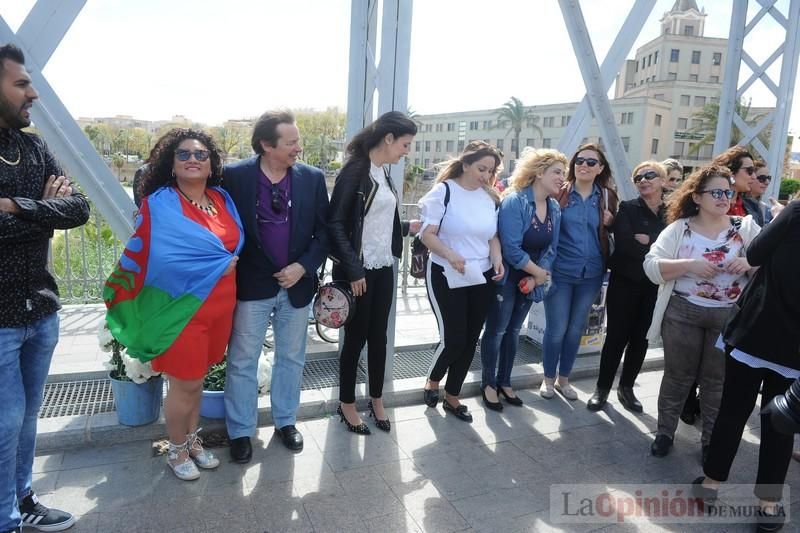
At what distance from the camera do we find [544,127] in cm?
7031

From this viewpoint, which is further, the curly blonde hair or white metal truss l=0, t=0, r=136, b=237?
the curly blonde hair

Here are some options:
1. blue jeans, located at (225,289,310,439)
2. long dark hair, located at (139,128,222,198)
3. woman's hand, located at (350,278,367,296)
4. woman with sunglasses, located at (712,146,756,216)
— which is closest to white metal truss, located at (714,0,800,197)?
woman with sunglasses, located at (712,146,756,216)

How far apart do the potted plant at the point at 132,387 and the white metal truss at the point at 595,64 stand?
3888 millimetres

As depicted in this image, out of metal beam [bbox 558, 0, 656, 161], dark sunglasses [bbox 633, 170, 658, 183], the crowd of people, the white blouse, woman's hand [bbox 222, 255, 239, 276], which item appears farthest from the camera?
metal beam [bbox 558, 0, 656, 161]

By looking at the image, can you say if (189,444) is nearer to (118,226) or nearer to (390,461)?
(390,461)

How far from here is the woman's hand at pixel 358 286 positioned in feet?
10.7

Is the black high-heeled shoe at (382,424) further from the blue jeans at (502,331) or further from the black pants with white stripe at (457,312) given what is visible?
the blue jeans at (502,331)

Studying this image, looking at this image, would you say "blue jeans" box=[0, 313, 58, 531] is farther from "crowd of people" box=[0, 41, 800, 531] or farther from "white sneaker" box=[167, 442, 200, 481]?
"white sneaker" box=[167, 442, 200, 481]

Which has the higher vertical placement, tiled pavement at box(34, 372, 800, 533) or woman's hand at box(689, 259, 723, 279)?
woman's hand at box(689, 259, 723, 279)

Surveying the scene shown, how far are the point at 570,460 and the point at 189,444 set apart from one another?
2351 mm

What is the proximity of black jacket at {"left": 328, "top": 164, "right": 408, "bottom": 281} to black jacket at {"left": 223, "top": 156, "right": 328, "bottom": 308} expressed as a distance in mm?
73

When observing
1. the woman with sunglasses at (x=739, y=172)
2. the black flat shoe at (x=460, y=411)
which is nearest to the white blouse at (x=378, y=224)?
the black flat shoe at (x=460, y=411)

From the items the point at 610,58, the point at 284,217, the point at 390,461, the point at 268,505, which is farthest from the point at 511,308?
the point at 610,58

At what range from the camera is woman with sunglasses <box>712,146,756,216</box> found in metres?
3.93
